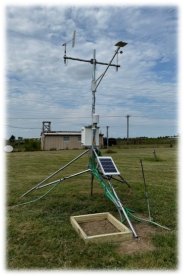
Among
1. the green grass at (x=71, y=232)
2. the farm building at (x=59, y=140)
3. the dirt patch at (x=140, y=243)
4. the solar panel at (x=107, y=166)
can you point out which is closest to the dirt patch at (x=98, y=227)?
the green grass at (x=71, y=232)

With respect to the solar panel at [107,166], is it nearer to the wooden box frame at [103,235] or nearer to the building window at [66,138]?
the wooden box frame at [103,235]

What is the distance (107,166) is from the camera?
486cm

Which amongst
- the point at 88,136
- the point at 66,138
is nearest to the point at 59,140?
the point at 66,138

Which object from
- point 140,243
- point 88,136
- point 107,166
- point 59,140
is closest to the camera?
point 140,243

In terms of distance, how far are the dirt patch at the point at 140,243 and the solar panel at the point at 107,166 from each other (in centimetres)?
95

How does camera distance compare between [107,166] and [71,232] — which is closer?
[71,232]

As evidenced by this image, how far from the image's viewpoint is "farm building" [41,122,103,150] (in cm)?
2939

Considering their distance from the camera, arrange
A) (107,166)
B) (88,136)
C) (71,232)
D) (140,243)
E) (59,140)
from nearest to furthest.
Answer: (140,243) < (71,232) < (107,166) < (88,136) < (59,140)

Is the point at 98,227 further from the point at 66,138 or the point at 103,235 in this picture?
the point at 66,138

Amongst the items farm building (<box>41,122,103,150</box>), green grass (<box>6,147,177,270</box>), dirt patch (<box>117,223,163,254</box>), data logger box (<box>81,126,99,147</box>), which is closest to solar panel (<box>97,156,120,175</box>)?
data logger box (<box>81,126,99,147</box>)

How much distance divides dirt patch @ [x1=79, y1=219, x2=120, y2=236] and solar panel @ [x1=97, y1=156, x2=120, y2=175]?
77 centimetres

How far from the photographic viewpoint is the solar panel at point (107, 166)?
4.69m

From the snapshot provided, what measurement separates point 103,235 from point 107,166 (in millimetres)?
1445

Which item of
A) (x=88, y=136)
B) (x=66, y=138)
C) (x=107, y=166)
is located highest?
(x=88, y=136)
